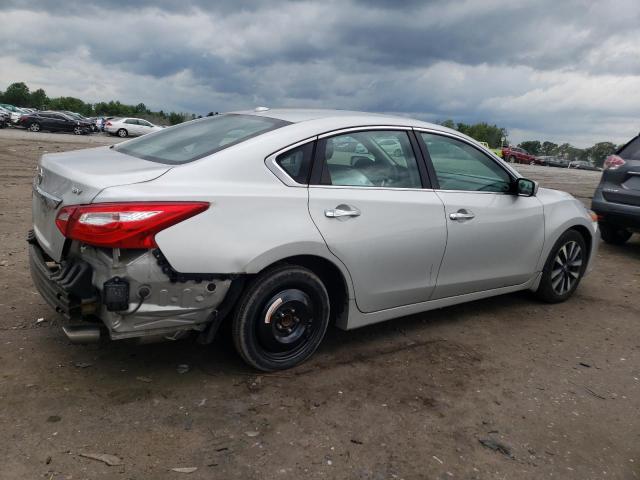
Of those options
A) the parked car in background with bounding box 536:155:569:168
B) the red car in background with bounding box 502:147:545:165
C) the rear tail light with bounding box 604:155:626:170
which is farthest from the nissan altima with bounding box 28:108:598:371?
the parked car in background with bounding box 536:155:569:168

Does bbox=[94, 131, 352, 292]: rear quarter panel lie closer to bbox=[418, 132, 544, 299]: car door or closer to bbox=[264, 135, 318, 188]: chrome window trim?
bbox=[264, 135, 318, 188]: chrome window trim

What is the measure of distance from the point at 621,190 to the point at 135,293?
22.0 feet

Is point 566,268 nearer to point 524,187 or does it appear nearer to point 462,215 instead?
point 524,187

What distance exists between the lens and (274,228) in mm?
3152

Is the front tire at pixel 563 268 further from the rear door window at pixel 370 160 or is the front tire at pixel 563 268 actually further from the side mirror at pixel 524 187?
the rear door window at pixel 370 160

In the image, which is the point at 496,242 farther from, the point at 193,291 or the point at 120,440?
the point at 120,440

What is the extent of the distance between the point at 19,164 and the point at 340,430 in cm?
1429

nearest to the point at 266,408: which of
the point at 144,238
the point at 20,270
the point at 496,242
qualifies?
the point at 144,238

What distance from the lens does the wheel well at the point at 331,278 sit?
341 centimetres

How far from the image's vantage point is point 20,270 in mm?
5137

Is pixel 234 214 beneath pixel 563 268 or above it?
above

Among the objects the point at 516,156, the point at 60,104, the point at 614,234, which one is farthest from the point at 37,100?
the point at 614,234

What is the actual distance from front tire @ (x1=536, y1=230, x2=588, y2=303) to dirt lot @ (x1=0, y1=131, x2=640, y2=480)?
61cm

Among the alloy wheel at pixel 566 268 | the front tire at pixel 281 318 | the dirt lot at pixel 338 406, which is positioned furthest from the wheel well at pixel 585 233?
the front tire at pixel 281 318
